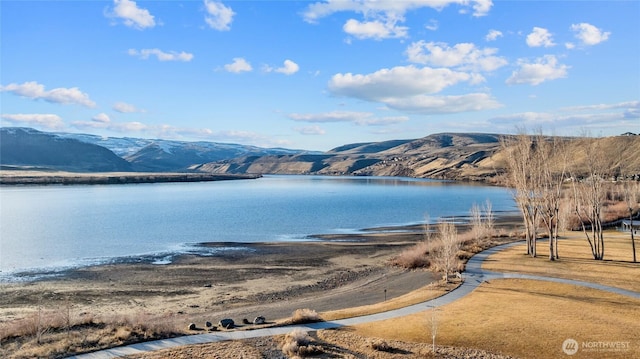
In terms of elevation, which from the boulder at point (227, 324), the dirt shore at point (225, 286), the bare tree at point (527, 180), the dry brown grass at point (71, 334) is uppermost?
the bare tree at point (527, 180)

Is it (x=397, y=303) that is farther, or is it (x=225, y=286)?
(x=225, y=286)

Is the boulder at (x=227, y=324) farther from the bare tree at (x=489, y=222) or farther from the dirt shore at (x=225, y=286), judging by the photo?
the bare tree at (x=489, y=222)

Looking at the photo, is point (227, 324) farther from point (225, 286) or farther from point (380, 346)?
point (225, 286)

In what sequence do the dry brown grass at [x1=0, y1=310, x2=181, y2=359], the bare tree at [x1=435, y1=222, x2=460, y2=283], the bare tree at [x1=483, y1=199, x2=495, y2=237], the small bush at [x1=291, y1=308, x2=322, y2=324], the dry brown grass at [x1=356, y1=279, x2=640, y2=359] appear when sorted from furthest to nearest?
the bare tree at [x1=483, y1=199, x2=495, y2=237]
the bare tree at [x1=435, y1=222, x2=460, y2=283]
the small bush at [x1=291, y1=308, x2=322, y2=324]
the dry brown grass at [x1=356, y1=279, x2=640, y2=359]
the dry brown grass at [x1=0, y1=310, x2=181, y2=359]

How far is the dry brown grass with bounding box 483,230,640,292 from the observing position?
32.6 m

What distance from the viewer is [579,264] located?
3853 cm

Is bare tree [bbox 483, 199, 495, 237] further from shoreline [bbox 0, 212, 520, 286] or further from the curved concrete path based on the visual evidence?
the curved concrete path

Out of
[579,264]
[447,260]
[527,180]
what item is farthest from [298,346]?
[527,180]

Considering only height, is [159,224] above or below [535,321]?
below

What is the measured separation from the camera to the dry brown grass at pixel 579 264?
32625mm

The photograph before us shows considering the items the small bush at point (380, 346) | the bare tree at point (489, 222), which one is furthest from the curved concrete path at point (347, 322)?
the bare tree at point (489, 222)

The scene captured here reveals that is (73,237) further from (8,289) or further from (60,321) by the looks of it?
(60,321)

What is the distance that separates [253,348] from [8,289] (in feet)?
88.1

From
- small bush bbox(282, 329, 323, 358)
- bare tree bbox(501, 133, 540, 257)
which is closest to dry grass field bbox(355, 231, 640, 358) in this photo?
small bush bbox(282, 329, 323, 358)
